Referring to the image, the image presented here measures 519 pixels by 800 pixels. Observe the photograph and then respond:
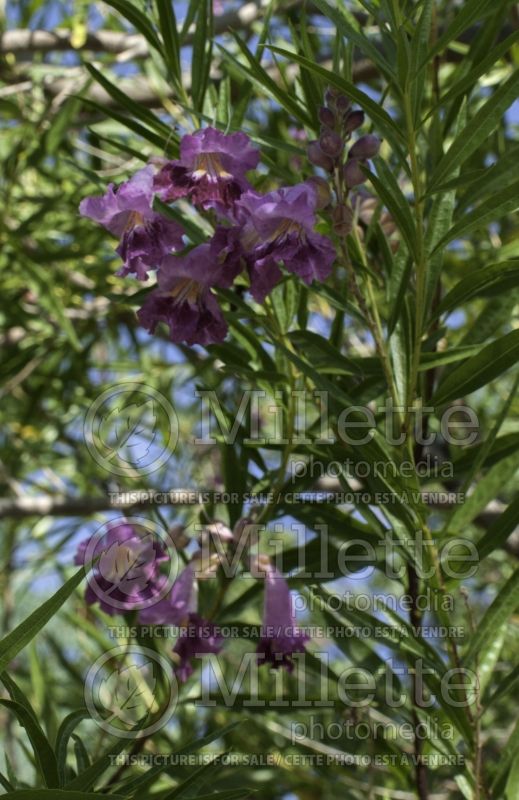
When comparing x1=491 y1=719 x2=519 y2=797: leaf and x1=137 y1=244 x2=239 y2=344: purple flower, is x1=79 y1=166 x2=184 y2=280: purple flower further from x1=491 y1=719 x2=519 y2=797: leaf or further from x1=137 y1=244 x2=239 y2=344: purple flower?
x1=491 y1=719 x2=519 y2=797: leaf

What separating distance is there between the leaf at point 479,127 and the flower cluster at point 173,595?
1.75 ft

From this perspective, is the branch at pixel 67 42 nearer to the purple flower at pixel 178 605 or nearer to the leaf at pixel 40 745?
the purple flower at pixel 178 605

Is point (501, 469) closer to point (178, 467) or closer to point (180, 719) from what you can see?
point (180, 719)

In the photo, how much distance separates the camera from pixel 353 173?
3.37 feet

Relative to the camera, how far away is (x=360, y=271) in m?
1.14

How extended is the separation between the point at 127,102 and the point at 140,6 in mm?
128

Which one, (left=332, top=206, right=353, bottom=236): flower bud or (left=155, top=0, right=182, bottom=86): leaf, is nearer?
(left=332, top=206, right=353, bottom=236): flower bud

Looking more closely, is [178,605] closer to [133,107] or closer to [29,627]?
[29,627]

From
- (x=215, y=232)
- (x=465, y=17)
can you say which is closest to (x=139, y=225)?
(x=215, y=232)

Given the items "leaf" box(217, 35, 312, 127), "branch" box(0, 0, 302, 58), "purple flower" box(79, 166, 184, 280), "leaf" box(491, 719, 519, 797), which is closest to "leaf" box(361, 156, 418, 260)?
"leaf" box(217, 35, 312, 127)

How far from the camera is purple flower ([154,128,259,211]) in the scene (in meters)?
1.03

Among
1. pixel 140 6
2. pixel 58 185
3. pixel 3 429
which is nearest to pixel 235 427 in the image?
pixel 140 6

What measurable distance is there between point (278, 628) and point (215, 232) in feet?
1.55

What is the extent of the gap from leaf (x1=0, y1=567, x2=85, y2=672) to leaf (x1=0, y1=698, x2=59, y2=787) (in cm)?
6
